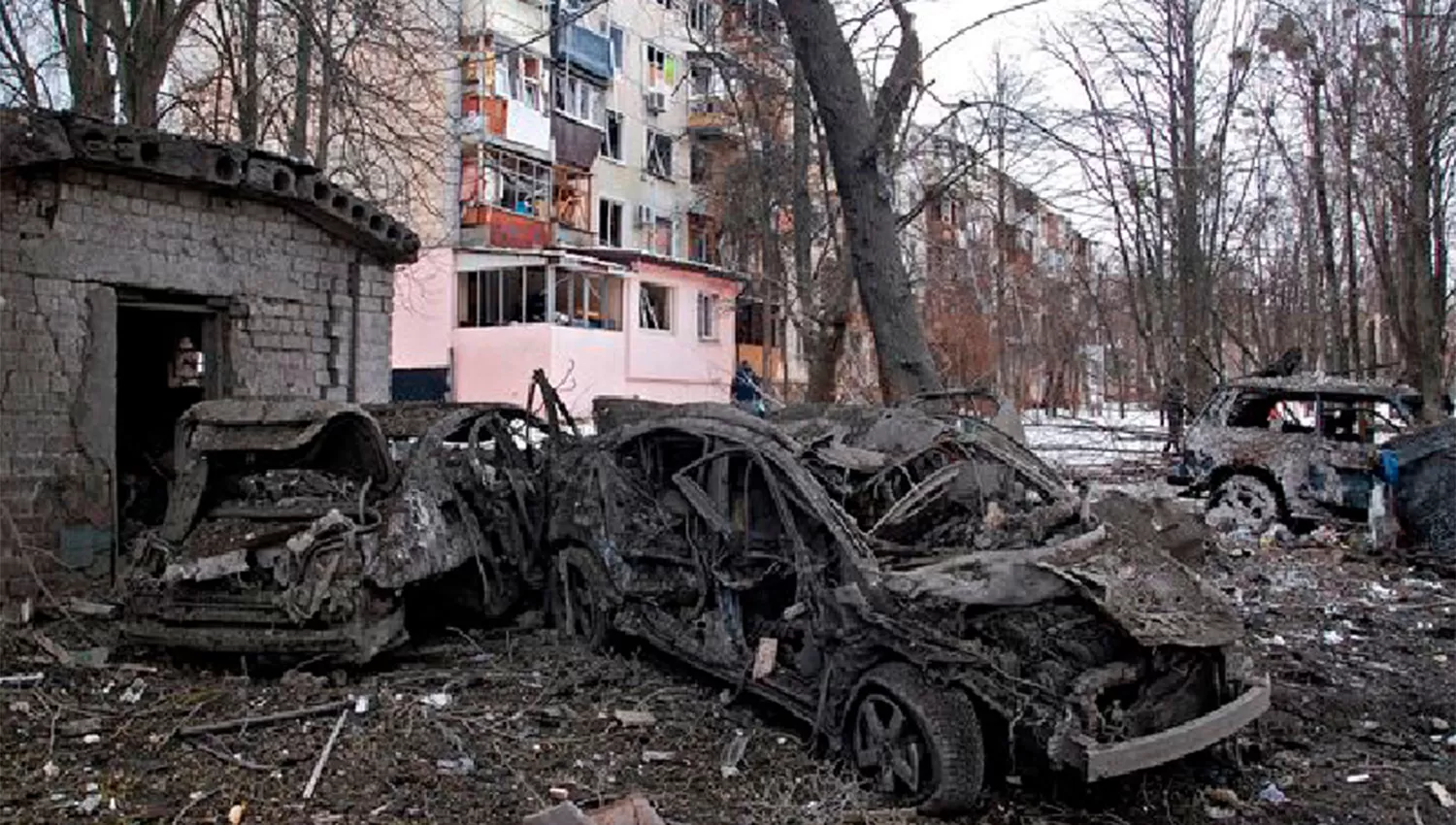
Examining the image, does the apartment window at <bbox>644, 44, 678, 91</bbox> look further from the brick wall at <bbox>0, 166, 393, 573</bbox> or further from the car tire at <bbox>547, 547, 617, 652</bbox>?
the car tire at <bbox>547, 547, 617, 652</bbox>

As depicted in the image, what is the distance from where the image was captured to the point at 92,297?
32.0ft

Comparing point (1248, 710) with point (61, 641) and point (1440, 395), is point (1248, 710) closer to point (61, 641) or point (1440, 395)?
point (61, 641)

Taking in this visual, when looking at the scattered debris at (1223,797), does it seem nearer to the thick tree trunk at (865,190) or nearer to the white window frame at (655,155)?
the thick tree trunk at (865,190)

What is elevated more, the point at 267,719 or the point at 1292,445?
the point at 1292,445

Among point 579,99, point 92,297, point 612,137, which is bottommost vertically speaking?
point 92,297

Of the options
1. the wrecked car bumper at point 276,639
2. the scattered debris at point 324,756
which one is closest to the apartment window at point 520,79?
the wrecked car bumper at point 276,639

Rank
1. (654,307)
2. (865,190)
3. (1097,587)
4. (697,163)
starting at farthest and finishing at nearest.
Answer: (697,163) < (654,307) < (865,190) < (1097,587)

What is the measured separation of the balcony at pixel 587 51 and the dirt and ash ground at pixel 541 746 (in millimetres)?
27406

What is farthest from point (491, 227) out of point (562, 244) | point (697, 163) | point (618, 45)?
point (697, 163)

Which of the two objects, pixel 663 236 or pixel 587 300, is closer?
pixel 587 300

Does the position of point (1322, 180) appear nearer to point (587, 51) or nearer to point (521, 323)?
point (521, 323)

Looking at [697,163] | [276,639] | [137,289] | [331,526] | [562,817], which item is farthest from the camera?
[697,163]

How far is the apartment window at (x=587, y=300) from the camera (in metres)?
30.4

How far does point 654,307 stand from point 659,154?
7260 millimetres
